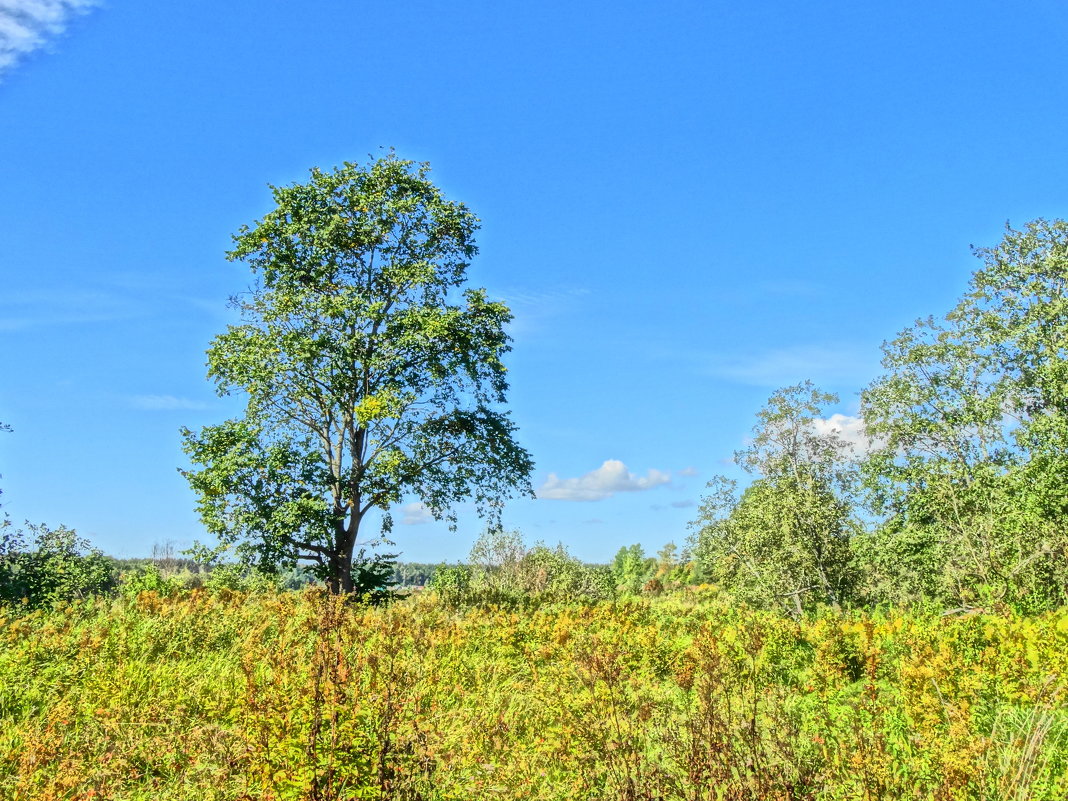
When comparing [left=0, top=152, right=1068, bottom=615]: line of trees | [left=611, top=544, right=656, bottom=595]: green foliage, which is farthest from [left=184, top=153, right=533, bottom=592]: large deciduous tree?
[left=611, top=544, right=656, bottom=595]: green foliage

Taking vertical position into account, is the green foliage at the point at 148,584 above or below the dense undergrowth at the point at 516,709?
above

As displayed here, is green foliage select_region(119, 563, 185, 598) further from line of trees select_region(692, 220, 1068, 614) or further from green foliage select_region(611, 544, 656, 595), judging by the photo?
green foliage select_region(611, 544, 656, 595)

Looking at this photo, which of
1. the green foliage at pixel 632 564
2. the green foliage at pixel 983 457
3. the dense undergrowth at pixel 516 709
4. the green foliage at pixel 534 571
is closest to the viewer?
the dense undergrowth at pixel 516 709

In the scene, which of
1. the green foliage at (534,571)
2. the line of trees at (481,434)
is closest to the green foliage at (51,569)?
the line of trees at (481,434)

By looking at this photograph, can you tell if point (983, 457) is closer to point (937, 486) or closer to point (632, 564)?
point (937, 486)

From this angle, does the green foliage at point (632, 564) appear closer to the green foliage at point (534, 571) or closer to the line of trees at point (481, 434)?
the green foliage at point (534, 571)

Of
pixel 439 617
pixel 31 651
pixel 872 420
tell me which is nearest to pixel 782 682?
pixel 439 617

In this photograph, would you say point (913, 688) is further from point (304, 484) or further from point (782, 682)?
point (304, 484)

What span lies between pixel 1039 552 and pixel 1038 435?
10.8 feet

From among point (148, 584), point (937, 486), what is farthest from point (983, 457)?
point (148, 584)

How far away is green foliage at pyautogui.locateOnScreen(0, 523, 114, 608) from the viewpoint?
21656 mm

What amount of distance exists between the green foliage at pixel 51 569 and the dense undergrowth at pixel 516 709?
1207cm

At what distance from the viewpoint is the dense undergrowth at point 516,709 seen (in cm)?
427

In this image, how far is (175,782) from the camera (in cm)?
518
